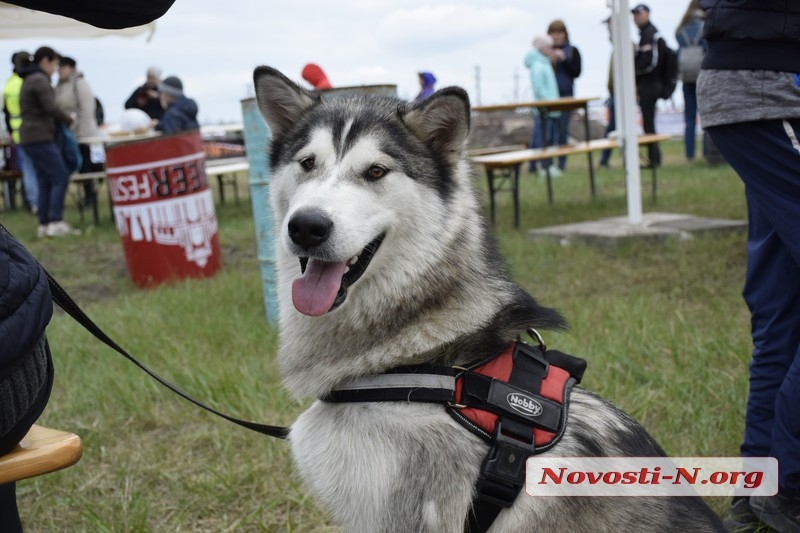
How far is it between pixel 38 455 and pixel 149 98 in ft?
39.6

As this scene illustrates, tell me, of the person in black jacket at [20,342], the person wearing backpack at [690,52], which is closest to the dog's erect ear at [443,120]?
the person in black jacket at [20,342]

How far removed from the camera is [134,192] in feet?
21.7

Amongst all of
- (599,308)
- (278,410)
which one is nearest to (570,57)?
(599,308)

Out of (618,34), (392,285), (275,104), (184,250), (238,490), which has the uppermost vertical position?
(618,34)

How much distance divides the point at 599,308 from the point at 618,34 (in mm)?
3014

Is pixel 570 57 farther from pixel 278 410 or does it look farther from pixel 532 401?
pixel 532 401

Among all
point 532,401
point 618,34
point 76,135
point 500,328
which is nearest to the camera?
point 532,401

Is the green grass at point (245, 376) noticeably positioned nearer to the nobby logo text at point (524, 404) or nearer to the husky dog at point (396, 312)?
the husky dog at point (396, 312)

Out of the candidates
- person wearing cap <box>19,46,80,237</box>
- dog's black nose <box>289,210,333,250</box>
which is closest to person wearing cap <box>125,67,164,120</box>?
person wearing cap <box>19,46,80,237</box>

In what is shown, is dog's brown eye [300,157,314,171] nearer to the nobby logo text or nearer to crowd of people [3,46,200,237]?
the nobby logo text

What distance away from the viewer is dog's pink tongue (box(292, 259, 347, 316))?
6.36 ft

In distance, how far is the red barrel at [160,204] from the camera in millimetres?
6535

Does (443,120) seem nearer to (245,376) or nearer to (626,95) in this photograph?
(245,376)

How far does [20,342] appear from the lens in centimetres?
140
